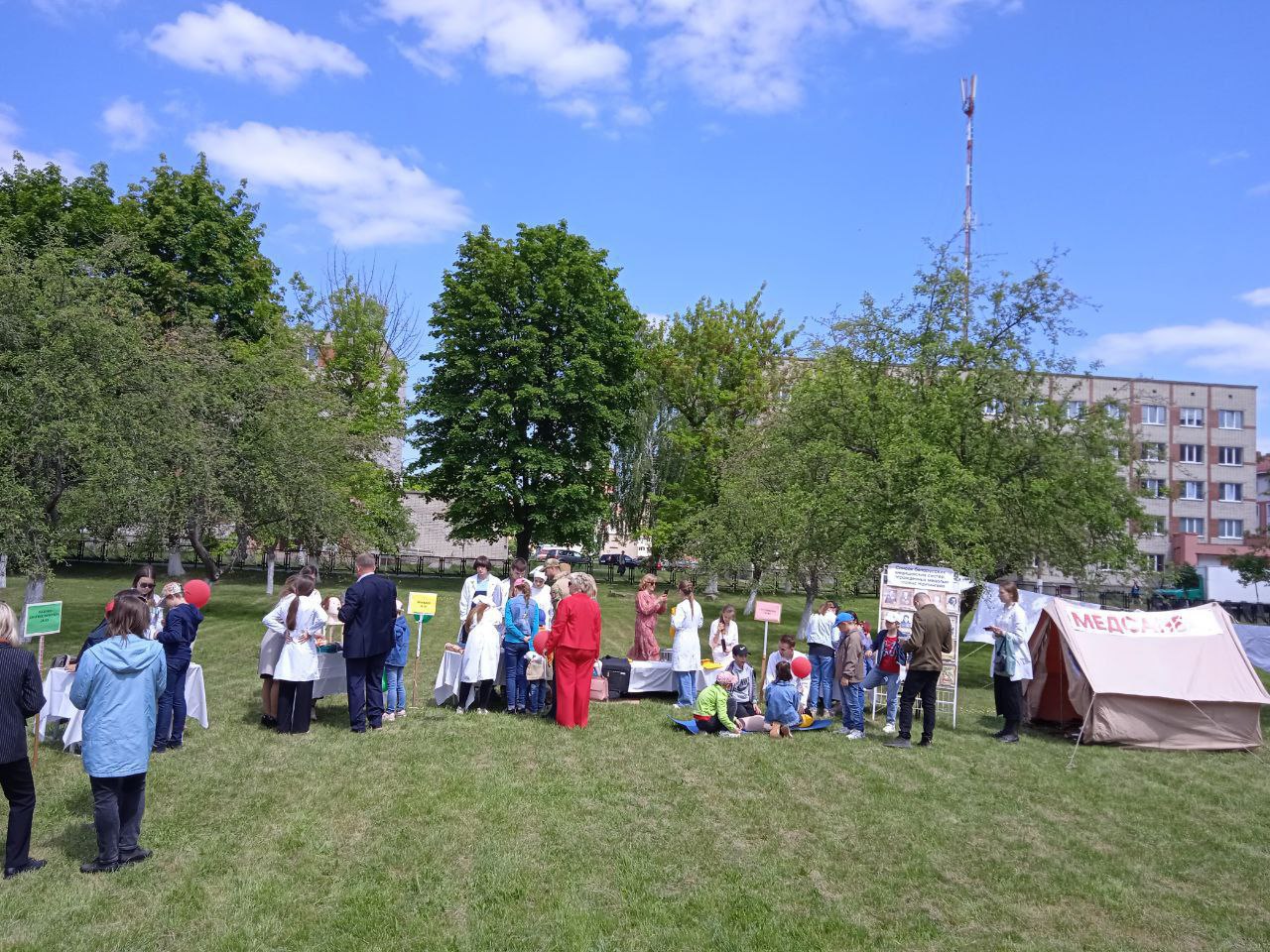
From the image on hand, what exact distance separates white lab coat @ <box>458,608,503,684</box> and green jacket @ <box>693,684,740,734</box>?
2.50 metres

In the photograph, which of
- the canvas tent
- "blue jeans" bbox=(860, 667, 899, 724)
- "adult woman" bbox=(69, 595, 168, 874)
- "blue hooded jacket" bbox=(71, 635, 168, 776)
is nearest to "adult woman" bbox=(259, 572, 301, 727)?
"adult woman" bbox=(69, 595, 168, 874)

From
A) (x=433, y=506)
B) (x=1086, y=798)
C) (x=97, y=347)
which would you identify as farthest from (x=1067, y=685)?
(x=433, y=506)

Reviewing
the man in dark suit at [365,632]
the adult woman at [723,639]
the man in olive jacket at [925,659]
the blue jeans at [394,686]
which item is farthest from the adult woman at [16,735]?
the adult woman at [723,639]

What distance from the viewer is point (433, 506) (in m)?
56.1

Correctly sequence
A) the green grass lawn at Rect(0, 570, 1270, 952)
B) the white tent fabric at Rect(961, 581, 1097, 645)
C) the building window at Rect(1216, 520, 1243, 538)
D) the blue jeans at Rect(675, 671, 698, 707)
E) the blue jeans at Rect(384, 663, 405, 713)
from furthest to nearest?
the building window at Rect(1216, 520, 1243, 538) → the white tent fabric at Rect(961, 581, 1097, 645) → the blue jeans at Rect(675, 671, 698, 707) → the blue jeans at Rect(384, 663, 405, 713) → the green grass lawn at Rect(0, 570, 1270, 952)

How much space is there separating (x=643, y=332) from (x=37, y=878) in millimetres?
36575

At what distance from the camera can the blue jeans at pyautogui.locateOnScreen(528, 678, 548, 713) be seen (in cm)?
1086

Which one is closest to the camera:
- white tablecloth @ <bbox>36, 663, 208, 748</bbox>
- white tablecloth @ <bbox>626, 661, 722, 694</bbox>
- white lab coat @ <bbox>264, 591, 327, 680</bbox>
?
white tablecloth @ <bbox>36, 663, 208, 748</bbox>

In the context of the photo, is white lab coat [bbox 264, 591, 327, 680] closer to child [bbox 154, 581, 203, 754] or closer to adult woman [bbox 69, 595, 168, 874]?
child [bbox 154, 581, 203, 754]

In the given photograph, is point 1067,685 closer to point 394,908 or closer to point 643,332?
point 394,908

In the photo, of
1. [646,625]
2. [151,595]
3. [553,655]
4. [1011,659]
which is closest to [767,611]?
[646,625]

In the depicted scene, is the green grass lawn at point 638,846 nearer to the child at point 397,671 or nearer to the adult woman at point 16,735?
the adult woman at point 16,735

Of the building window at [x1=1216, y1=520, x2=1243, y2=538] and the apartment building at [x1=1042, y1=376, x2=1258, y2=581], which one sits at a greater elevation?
the apartment building at [x1=1042, y1=376, x2=1258, y2=581]

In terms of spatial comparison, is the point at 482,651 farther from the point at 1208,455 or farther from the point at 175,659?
the point at 1208,455
